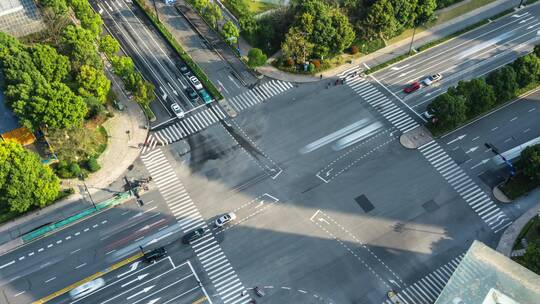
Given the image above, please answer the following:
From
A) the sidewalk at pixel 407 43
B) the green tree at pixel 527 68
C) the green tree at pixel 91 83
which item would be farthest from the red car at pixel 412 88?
the green tree at pixel 91 83

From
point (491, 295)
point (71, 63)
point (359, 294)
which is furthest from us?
point (71, 63)

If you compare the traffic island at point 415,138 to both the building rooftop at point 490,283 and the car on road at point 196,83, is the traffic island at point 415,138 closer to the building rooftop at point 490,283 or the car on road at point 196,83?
the building rooftop at point 490,283

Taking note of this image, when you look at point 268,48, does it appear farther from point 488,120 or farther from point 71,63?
point 488,120

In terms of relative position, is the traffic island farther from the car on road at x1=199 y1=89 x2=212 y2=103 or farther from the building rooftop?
the car on road at x1=199 y1=89 x2=212 y2=103

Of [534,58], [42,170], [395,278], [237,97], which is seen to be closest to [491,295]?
[395,278]

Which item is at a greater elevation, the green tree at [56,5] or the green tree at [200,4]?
the green tree at [56,5]

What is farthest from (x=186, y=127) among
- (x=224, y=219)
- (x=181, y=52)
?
(x=224, y=219)
